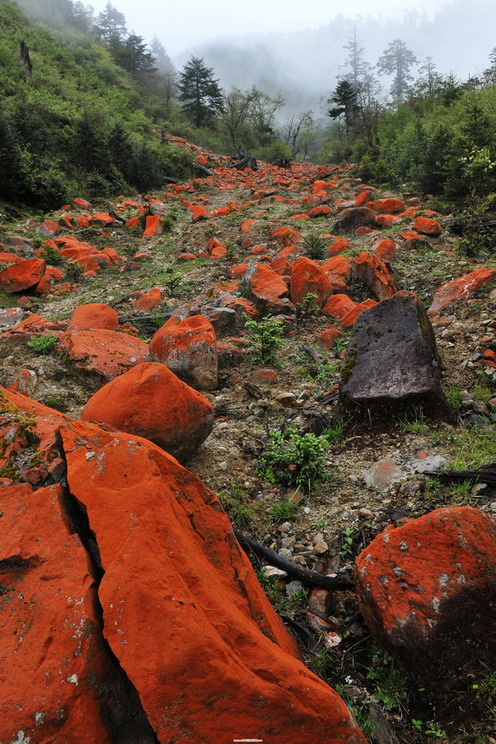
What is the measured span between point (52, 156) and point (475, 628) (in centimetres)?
1996

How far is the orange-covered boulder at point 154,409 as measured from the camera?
3.46 m

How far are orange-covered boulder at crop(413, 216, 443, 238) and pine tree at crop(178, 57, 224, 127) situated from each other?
1351 inches

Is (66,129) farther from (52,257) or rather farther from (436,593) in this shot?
(436,593)

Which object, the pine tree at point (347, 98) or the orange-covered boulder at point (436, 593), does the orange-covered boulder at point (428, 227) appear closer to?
the orange-covered boulder at point (436, 593)

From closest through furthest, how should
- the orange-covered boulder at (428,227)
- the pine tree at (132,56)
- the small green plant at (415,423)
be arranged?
the small green plant at (415,423), the orange-covered boulder at (428,227), the pine tree at (132,56)

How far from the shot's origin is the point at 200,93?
3762 cm

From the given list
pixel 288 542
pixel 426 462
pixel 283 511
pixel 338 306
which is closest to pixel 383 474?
pixel 426 462

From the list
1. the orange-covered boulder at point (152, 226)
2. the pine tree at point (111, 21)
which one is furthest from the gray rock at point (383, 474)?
the pine tree at point (111, 21)

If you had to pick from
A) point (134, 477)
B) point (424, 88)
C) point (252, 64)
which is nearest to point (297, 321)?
point (134, 477)

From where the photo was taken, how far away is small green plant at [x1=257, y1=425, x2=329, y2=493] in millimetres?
3719

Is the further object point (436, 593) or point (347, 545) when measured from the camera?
point (347, 545)

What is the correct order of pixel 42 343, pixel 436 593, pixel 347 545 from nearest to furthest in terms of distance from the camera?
1. pixel 436 593
2. pixel 347 545
3. pixel 42 343

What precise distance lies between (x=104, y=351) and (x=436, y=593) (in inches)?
178

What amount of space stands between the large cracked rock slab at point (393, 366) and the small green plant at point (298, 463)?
652 millimetres
